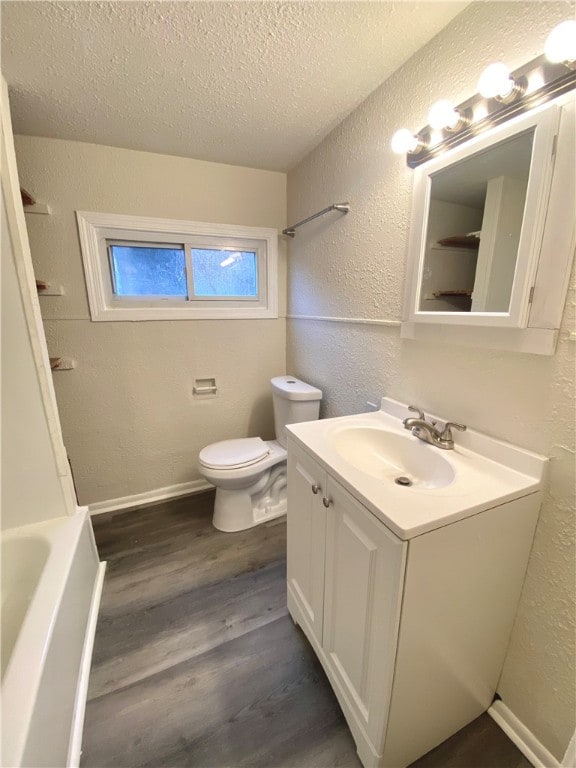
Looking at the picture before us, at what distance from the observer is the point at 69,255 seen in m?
1.74

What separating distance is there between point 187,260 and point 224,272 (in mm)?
256

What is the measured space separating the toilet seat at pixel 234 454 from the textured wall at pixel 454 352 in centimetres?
49

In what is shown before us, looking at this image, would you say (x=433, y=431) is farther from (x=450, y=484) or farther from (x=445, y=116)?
(x=445, y=116)

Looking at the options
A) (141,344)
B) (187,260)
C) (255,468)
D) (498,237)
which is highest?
(187,260)

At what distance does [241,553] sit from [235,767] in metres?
0.82

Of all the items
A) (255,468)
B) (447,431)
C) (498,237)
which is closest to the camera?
(498,237)

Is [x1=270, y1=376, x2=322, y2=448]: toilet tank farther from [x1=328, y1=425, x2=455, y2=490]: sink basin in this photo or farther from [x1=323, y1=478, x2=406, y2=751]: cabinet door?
[x1=323, y1=478, x2=406, y2=751]: cabinet door

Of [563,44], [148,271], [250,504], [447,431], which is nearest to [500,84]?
[563,44]

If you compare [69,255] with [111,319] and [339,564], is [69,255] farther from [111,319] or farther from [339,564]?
[339,564]

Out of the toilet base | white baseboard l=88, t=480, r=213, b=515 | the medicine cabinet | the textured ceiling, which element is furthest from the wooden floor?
the textured ceiling

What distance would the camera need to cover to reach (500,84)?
2.62 feet

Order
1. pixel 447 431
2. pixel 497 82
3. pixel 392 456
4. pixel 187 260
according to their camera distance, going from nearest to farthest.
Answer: pixel 497 82 < pixel 447 431 < pixel 392 456 < pixel 187 260

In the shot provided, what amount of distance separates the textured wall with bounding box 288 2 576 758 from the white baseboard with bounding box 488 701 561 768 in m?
0.02

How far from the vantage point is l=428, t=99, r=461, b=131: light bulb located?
936mm
